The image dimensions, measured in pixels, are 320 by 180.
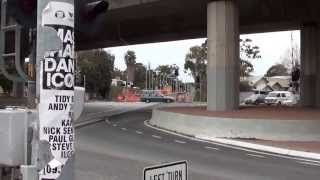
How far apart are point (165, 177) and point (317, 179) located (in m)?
9.95

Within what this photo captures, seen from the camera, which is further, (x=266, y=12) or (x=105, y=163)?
(x=266, y=12)

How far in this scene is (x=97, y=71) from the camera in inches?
4424

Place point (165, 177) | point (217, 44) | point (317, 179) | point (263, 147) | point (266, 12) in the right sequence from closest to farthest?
1. point (165, 177)
2. point (317, 179)
3. point (263, 147)
4. point (217, 44)
5. point (266, 12)

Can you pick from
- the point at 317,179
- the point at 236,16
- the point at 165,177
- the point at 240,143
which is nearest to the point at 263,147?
the point at 240,143

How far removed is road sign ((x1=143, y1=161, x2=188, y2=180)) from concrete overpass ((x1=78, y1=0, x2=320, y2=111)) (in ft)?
72.7

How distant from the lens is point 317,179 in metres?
14.0

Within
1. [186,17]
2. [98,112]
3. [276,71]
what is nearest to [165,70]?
[276,71]

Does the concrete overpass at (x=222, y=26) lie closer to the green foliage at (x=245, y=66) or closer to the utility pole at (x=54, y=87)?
the utility pole at (x=54, y=87)

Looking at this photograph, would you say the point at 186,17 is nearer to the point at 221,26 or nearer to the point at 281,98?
the point at 221,26

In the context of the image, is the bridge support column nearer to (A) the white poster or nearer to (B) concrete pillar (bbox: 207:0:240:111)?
(B) concrete pillar (bbox: 207:0:240:111)

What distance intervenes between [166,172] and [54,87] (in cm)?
111

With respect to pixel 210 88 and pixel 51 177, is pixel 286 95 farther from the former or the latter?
pixel 51 177

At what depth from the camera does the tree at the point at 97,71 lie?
110625 millimetres

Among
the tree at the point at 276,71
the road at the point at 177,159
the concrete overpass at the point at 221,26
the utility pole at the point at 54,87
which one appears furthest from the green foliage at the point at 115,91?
the utility pole at the point at 54,87
